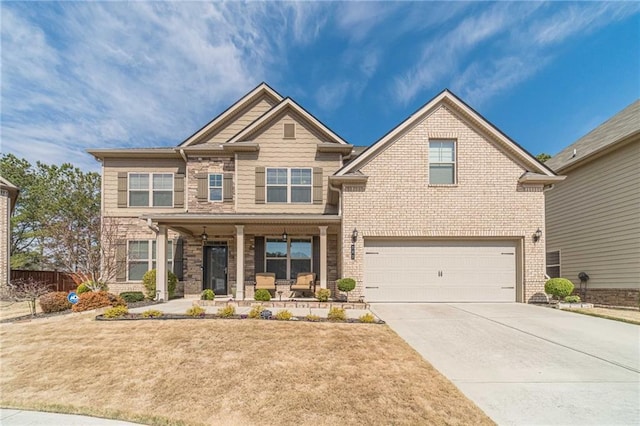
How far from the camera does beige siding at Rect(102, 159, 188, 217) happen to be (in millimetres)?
15438

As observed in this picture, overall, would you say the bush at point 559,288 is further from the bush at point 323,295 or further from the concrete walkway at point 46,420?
the concrete walkway at point 46,420

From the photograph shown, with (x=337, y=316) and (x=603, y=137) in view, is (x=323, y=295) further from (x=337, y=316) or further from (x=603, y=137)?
(x=603, y=137)

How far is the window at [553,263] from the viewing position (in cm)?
1591

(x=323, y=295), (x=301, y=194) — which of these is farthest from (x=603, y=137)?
(x=323, y=295)

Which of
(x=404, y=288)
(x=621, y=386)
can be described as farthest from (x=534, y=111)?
(x=621, y=386)

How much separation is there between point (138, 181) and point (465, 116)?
45.7 feet

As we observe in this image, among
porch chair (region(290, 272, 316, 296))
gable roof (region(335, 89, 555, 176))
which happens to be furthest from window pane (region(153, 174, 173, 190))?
gable roof (region(335, 89, 555, 176))

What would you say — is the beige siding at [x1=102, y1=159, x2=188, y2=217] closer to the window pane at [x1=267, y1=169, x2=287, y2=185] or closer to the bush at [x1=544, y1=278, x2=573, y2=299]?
the window pane at [x1=267, y1=169, x2=287, y2=185]

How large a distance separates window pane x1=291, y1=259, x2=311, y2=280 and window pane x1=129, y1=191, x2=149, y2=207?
7.16 metres

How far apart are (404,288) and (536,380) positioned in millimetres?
6810

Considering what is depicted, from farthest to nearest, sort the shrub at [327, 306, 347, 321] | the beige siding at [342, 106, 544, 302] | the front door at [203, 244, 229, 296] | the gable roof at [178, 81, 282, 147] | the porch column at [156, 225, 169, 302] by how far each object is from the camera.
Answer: the gable roof at [178, 81, 282, 147]
the front door at [203, 244, 229, 296]
the porch column at [156, 225, 169, 302]
the beige siding at [342, 106, 544, 302]
the shrub at [327, 306, 347, 321]

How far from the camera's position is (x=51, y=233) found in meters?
15.1

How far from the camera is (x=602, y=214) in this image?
13.2m

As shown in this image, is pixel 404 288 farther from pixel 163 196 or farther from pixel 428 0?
pixel 163 196
